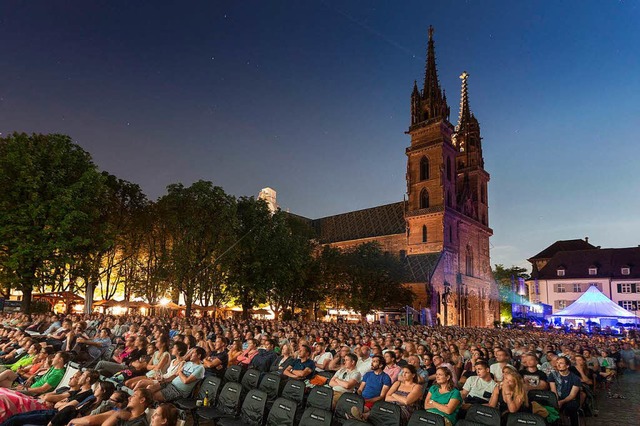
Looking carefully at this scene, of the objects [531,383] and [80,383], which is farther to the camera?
[531,383]

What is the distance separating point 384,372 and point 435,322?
47.1 metres

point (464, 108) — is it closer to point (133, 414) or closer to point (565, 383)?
point (565, 383)

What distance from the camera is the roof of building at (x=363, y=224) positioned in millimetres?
67875

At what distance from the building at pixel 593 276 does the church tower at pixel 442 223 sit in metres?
8.25

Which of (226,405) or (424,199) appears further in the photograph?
(424,199)

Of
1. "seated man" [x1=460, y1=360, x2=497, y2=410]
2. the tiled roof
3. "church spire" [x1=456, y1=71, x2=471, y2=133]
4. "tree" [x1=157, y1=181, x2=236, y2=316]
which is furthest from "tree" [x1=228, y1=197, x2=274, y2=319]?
"church spire" [x1=456, y1=71, x2=471, y2=133]

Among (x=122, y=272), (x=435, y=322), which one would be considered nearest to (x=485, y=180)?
(x=435, y=322)

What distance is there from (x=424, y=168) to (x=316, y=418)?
59870mm

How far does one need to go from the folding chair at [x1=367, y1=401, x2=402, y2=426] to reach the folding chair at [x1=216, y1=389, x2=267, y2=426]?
5.78 ft

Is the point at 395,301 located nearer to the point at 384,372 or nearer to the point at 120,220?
the point at 120,220

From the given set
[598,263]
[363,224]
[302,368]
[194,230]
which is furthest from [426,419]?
[598,263]

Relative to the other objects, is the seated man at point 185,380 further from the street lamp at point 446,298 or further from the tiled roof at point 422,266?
the street lamp at point 446,298

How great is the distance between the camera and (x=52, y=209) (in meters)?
26.0

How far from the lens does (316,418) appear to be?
6184 mm
